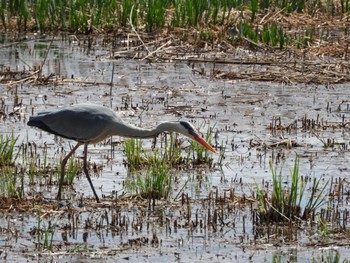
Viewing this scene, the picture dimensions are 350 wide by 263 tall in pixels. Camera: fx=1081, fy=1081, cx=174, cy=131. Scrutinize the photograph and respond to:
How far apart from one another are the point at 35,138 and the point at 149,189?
2786 millimetres

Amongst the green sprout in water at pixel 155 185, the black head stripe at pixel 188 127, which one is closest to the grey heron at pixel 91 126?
the black head stripe at pixel 188 127

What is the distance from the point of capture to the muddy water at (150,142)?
7719 mm

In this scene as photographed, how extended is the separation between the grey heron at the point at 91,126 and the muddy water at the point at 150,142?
48cm

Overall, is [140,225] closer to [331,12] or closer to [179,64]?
[179,64]

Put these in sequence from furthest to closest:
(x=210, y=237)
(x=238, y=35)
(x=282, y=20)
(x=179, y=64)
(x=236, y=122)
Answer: (x=282, y=20), (x=238, y=35), (x=179, y=64), (x=236, y=122), (x=210, y=237)

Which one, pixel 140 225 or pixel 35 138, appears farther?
pixel 35 138

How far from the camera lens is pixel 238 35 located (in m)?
17.1

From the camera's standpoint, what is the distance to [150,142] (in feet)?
37.4

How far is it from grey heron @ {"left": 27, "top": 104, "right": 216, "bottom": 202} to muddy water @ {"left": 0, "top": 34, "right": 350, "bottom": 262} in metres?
0.48

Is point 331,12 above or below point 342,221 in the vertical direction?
above

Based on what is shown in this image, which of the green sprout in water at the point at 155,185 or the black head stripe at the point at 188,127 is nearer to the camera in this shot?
the green sprout in water at the point at 155,185

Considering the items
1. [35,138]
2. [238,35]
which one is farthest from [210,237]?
[238,35]

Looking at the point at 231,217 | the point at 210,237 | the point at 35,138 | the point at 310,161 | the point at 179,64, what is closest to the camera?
the point at 210,237

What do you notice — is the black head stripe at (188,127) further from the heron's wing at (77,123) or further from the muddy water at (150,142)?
the heron's wing at (77,123)
